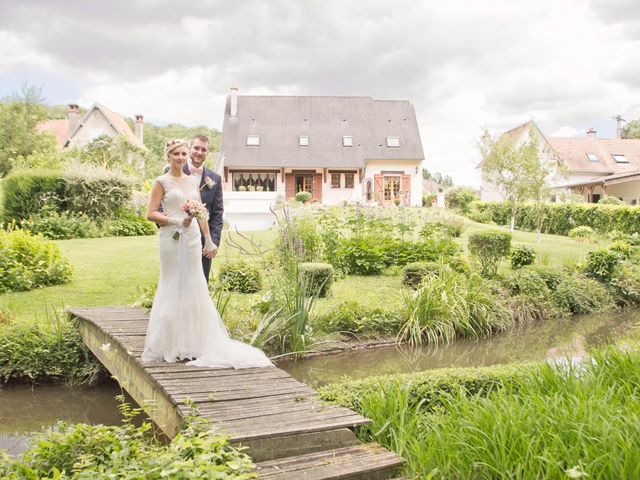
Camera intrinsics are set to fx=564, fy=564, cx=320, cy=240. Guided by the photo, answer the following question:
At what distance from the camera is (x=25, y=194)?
16938 mm

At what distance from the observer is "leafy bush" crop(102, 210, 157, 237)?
1755cm

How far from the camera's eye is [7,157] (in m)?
27.7

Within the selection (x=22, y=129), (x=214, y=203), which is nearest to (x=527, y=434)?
(x=214, y=203)

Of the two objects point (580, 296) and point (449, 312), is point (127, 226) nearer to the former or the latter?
point (449, 312)

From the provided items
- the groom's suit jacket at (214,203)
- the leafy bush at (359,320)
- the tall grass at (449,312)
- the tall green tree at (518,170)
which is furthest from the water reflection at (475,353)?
the tall green tree at (518,170)

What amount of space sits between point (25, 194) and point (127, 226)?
120 inches

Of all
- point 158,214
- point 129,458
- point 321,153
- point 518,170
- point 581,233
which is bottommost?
point 129,458

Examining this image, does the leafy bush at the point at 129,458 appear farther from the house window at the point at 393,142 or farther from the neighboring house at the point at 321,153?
the house window at the point at 393,142

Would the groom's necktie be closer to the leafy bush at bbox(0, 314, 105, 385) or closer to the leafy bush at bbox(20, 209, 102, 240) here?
the leafy bush at bbox(0, 314, 105, 385)

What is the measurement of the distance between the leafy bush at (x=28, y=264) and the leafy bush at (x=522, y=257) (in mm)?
9073

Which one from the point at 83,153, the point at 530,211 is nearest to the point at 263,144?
the point at 83,153

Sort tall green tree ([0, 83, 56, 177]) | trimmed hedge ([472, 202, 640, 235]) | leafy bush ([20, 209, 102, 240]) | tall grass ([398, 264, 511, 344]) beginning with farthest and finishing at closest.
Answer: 1. tall green tree ([0, 83, 56, 177])
2. trimmed hedge ([472, 202, 640, 235])
3. leafy bush ([20, 209, 102, 240])
4. tall grass ([398, 264, 511, 344])

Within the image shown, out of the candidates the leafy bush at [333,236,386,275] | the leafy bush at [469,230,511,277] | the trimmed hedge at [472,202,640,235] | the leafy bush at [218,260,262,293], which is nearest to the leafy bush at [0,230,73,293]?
the leafy bush at [218,260,262,293]

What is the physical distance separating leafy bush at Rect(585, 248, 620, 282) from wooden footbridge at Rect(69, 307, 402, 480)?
9523mm
